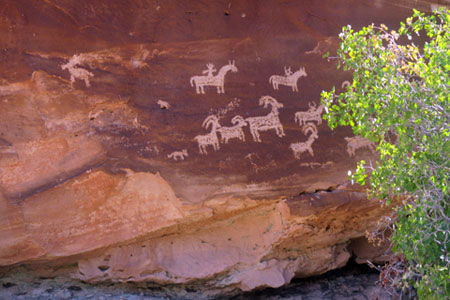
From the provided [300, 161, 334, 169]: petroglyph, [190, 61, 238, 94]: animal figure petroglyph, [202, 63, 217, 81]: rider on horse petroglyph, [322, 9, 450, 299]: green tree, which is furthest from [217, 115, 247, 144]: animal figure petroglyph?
[322, 9, 450, 299]: green tree

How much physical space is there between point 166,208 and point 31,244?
100 centimetres

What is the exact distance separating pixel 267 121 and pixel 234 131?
0.90ft

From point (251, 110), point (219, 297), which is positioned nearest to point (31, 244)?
point (219, 297)

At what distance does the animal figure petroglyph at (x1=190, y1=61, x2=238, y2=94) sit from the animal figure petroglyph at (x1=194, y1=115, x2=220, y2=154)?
0.22 meters

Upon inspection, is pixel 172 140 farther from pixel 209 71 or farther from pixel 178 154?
pixel 209 71

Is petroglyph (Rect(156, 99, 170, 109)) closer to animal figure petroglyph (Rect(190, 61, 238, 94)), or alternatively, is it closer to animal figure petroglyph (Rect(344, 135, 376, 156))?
animal figure petroglyph (Rect(190, 61, 238, 94))

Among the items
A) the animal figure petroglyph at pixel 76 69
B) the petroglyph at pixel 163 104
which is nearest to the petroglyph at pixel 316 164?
the petroglyph at pixel 163 104

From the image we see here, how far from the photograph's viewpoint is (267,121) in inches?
153

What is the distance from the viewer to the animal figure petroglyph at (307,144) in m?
3.93

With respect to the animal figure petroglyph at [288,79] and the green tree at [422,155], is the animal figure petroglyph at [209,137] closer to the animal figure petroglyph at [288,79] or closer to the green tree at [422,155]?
the animal figure petroglyph at [288,79]

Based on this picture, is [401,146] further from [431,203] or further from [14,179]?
[14,179]

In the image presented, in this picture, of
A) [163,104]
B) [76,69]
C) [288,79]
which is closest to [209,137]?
[163,104]

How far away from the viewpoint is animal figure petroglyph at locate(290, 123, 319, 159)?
393cm

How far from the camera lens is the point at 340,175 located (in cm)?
401
